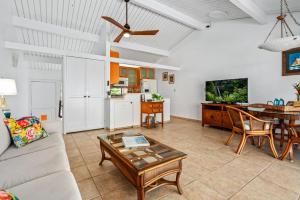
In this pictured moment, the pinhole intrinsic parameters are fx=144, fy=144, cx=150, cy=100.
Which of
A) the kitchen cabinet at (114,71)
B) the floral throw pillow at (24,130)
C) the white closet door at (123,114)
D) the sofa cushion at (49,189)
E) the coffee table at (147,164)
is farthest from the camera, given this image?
the kitchen cabinet at (114,71)

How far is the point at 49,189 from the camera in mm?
904

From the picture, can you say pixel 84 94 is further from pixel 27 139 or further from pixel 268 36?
pixel 268 36

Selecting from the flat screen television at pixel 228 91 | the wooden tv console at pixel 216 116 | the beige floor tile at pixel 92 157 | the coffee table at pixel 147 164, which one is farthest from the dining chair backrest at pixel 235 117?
the beige floor tile at pixel 92 157

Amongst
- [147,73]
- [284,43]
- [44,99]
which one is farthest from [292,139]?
[44,99]

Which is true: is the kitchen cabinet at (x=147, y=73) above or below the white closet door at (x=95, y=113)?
above

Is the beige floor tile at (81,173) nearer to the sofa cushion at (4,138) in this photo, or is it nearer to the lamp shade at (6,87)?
the sofa cushion at (4,138)

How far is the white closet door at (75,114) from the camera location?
3.69 metres

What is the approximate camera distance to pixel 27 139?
70.4 inches

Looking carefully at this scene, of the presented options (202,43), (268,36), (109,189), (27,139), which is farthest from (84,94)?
(268,36)

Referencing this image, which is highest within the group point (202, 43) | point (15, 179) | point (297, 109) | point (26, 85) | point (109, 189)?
point (202, 43)

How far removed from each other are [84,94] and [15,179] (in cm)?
305

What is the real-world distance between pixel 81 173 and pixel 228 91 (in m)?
3.99

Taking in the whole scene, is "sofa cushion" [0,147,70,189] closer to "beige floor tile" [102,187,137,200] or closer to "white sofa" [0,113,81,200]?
"white sofa" [0,113,81,200]

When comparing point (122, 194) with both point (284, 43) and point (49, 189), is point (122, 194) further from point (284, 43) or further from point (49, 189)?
point (284, 43)
